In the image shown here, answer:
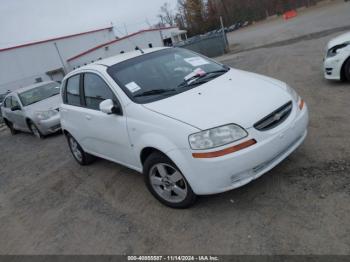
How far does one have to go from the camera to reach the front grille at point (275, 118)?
11.2 feet

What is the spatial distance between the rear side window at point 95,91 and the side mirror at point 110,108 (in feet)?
0.38

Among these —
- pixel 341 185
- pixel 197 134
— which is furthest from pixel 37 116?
pixel 341 185

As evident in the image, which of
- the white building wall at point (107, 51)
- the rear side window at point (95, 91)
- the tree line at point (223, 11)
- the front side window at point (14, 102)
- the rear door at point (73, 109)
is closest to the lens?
the rear side window at point (95, 91)

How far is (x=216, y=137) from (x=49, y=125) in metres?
7.31

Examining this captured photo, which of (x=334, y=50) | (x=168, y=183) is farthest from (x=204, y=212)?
(x=334, y=50)

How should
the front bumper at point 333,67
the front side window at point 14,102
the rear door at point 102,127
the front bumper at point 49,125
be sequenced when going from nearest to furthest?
the rear door at point 102,127 < the front bumper at point 333,67 < the front bumper at point 49,125 < the front side window at point 14,102

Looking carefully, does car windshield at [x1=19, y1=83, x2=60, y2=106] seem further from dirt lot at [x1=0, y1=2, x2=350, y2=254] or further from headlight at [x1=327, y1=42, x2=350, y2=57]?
headlight at [x1=327, y1=42, x2=350, y2=57]

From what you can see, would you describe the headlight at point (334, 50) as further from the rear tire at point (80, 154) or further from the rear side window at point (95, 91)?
the rear tire at point (80, 154)

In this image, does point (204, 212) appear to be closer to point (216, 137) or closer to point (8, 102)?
point (216, 137)

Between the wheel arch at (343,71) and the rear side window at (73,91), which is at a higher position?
the rear side window at (73,91)

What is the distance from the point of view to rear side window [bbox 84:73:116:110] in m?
4.45

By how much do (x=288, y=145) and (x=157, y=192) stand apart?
1.61m

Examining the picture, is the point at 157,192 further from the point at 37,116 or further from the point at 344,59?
the point at 37,116

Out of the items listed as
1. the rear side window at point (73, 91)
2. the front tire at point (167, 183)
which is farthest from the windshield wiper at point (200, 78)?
the rear side window at point (73, 91)
